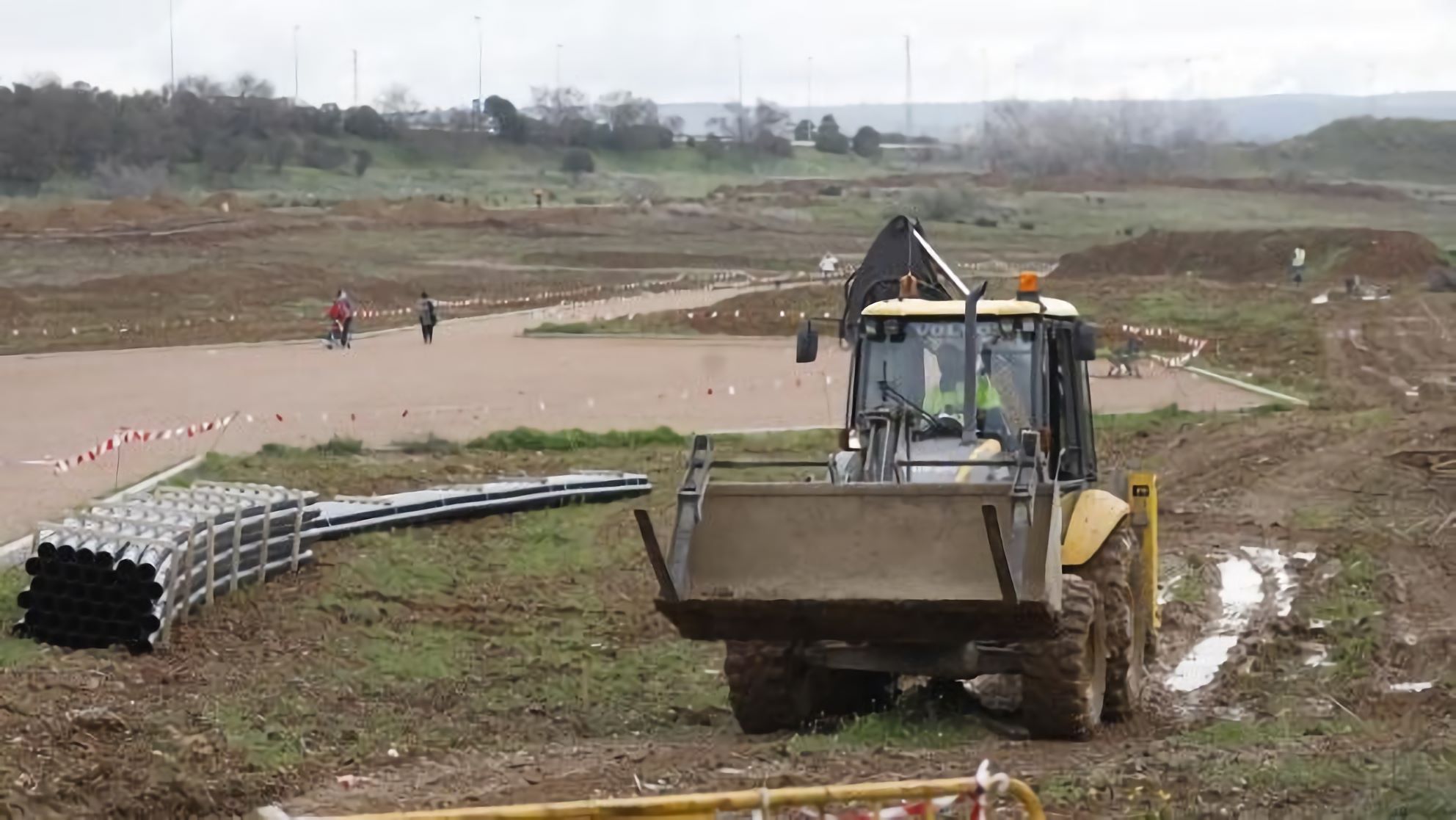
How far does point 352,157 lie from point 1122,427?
82384 millimetres

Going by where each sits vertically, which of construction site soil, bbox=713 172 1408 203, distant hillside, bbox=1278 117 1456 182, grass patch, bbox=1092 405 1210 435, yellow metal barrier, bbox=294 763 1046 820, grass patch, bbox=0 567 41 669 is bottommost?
grass patch, bbox=1092 405 1210 435

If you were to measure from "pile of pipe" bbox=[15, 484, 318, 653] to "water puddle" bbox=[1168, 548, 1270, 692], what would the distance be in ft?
22.3

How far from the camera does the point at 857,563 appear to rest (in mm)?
10711

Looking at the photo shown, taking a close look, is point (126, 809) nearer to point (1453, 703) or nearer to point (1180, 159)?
point (1453, 703)

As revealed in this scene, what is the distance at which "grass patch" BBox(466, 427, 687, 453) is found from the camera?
2675 cm

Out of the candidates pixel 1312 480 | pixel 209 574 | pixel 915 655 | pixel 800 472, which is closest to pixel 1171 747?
pixel 915 655

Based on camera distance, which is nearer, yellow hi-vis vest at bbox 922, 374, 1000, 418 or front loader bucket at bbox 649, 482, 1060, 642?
front loader bucket at bbox 649, 482, 1060, 642

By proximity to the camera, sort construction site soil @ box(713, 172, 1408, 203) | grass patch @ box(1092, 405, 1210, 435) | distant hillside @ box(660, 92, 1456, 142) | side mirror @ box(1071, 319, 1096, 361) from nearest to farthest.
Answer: side mirror @ box(1071, 319, 1096, 361) < grass patch @ box(1092, 405, 1210, 435) < construction site soil @ box(713, 172, 1408, 203) < distant hillside @ box(660, 92, 1456, 142)

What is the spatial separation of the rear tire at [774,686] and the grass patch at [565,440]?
14.6 meters

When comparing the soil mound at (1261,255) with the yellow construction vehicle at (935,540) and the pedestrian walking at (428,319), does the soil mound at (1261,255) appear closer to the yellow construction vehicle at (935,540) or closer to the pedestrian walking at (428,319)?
the pedestrian walking at (428,319)

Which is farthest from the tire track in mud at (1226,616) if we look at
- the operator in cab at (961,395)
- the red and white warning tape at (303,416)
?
the red and white warning tape at (303,416)

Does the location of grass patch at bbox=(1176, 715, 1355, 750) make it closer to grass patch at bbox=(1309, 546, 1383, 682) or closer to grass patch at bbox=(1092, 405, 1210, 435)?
grass patch at bbox=(1309, 546, 1383, 682)

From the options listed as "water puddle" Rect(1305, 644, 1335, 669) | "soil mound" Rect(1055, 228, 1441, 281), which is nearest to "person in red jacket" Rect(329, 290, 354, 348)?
"water puddle" Rect(1305, 644, 1335, 669)

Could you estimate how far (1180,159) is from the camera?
9644 cm
